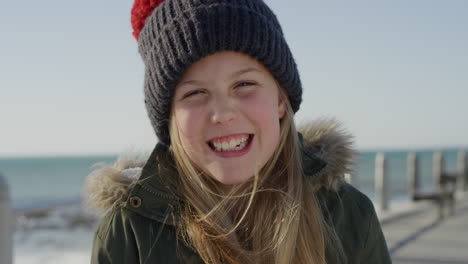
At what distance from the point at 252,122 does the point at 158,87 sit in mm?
409

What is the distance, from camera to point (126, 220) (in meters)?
1.93

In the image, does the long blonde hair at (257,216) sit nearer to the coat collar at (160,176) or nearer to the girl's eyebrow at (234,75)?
the coat collar at (160,176)

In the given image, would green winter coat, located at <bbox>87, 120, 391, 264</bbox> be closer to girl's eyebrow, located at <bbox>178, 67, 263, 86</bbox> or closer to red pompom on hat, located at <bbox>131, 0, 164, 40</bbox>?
girl's eyebrow, located at <bbox>178, 67, 263, 86</bbox>

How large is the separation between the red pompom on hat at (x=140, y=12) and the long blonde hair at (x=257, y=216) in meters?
0.50

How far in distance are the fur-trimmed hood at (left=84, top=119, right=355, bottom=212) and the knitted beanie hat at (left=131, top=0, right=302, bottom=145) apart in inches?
8.7

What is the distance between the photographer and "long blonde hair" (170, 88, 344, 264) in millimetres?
1932

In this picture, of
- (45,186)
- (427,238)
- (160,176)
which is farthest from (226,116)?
(45,186)

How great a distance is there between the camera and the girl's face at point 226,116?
6.23 feet

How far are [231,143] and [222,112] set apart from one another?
140mm

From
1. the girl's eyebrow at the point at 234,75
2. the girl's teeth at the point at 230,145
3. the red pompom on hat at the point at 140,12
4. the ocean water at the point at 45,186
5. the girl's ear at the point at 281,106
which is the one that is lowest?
the ocean water at the point at 45,186

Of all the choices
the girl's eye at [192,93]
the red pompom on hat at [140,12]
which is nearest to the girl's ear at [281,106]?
the girl's eye at [192,93]

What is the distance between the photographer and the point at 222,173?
194cm

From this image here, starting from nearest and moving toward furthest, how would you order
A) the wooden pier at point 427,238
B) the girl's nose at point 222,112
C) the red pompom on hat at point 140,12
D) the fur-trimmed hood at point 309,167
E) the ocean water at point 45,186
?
the girl's nose at point 222,112, the fur-trimmed hood at point 309,167, the red pompom on hat at point 140,12, the wooden pier at point 427,238, the ocean water at point 45,186

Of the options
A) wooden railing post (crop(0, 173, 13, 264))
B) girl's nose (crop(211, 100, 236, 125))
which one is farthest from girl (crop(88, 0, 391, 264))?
wooden railing post (crop(0, 173, 13, 264))
